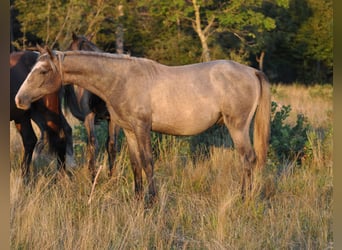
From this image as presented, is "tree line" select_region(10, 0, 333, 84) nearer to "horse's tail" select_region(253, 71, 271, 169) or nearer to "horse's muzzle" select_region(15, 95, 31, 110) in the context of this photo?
"horse's tail" select_region(253, 71, 271, 169)

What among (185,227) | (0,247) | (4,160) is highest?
(4,160)

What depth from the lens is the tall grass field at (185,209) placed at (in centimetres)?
385

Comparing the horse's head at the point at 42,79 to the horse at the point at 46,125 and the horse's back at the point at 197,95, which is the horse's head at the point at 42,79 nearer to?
the horse's back at the point at 197,95

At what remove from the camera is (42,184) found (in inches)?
215

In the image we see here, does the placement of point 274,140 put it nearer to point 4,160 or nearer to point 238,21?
point 4,160

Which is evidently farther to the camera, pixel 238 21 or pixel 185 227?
pixel 238 21

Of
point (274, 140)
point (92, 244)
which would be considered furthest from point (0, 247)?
point (274, 140)

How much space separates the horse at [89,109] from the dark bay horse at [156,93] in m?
1.35

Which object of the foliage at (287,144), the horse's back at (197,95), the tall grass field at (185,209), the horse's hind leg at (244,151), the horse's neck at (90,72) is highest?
the horse's neck at (90,72)

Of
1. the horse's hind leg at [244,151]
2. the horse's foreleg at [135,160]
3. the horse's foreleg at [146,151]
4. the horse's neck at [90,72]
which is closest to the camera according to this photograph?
the horse's neck at [90,72]

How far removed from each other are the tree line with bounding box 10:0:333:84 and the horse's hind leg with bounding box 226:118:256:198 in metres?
10.0

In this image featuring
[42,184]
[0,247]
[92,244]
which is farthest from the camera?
[42,184]

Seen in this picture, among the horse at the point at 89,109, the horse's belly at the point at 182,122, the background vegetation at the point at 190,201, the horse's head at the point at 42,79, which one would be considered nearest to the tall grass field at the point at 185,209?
the background vegetation at the point at 190,201

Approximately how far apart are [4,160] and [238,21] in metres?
18.0
